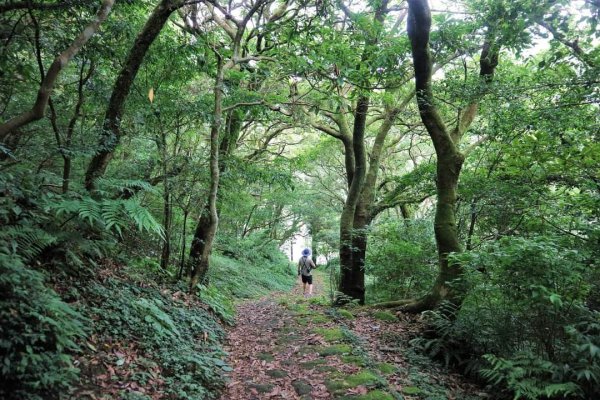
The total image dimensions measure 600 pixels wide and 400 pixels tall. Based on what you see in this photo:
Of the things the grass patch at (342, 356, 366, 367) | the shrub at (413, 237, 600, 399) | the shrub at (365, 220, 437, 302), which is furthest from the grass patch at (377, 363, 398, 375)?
the shrub at (365, 220, 437, 302)

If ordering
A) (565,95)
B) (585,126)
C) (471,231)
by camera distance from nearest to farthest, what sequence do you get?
1. (565,95)
2. (585,126)
3. (471,231)

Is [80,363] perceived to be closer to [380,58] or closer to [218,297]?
[218,297]

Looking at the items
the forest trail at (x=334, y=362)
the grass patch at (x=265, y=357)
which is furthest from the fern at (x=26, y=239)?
the grass patch at (x=265, y=357)

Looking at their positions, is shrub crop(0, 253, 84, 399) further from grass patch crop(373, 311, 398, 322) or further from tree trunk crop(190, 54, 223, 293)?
grass patch crop(373, 311, 398, 322)

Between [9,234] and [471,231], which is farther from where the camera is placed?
[471,231]

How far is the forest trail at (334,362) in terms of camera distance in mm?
4613

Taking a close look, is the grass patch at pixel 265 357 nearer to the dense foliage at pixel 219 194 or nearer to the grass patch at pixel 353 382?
the dense foliage at pixel 219 194

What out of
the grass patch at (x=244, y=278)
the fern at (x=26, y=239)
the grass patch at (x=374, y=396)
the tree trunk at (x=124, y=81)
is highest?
the tree trunk at (x=124, y=81)

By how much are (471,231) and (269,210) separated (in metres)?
16.8

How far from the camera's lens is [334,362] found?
18.0 ft

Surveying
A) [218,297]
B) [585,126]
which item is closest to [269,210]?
[218,297]

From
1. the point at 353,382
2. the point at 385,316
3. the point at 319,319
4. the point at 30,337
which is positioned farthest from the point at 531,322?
the point at 30,337

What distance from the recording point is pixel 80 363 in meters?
3.38

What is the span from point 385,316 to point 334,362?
3000 mm
